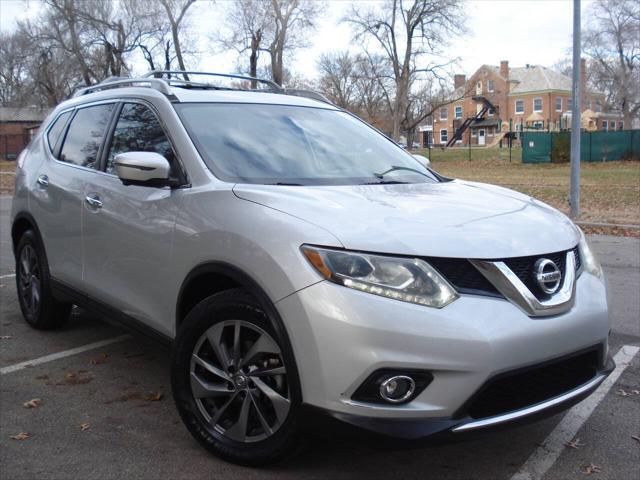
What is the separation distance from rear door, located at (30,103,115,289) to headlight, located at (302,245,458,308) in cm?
233

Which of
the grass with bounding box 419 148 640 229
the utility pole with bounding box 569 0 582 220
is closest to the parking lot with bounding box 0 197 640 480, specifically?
the utility pole with bounding box 569 0 582 220

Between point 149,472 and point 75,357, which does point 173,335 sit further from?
point 75,357

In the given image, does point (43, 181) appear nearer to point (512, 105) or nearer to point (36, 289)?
point (36, 289)

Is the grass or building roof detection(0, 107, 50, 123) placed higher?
building roof detection(0, 107, 50, 123)

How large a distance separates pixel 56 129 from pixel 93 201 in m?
1.47

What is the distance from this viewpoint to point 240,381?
3.00m

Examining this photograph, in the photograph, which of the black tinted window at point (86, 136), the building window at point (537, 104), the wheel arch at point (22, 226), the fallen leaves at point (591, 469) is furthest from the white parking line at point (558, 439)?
the building window at point (537, 104)

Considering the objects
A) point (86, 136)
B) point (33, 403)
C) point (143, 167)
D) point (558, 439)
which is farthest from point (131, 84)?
point (558, 439)

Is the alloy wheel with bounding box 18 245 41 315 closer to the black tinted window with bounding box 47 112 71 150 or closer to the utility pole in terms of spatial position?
the black tinted window with bounding box 47 112 71 150

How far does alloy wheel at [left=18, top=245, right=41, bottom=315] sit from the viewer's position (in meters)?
5.22

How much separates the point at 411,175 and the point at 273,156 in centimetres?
88

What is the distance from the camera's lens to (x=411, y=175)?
4.03 meters

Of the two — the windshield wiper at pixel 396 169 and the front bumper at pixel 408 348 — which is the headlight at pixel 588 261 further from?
the windshield wiper at pixel 396 169

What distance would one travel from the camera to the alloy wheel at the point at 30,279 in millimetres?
5221
